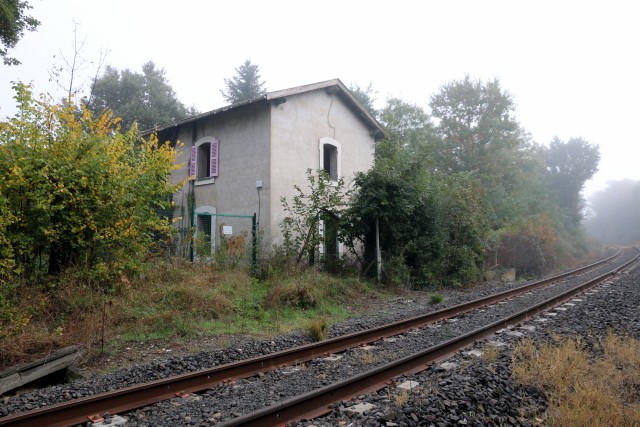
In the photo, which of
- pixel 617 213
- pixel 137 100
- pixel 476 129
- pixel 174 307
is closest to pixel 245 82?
pixel 137 100

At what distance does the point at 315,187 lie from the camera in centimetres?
1490

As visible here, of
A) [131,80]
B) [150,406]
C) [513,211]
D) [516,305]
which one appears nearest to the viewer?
[150,406]

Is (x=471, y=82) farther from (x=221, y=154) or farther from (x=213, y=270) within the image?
(x=213, y=270)

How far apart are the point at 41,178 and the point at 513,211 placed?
92.1 ft

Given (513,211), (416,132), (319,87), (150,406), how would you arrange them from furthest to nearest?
(416,132)
(513,211)
(319,87)
(150,406)

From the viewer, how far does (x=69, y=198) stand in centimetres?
731

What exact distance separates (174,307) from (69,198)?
2.77 metres

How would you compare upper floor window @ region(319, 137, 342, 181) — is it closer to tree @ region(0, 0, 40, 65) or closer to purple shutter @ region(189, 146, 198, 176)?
purple shutter @ region(189, 146, 198, 176)

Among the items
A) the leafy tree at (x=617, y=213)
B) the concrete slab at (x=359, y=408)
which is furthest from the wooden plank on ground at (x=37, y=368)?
the leafy tree at (x=617, y=213)

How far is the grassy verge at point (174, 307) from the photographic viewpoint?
6555 mm

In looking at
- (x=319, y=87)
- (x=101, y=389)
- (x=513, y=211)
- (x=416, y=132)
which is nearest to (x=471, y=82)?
(x=416, y=132)

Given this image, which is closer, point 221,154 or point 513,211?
point 221,154

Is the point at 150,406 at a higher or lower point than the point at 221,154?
lower

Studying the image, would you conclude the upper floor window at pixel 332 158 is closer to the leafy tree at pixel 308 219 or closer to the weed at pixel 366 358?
the leafy tree at pixel 308 219
